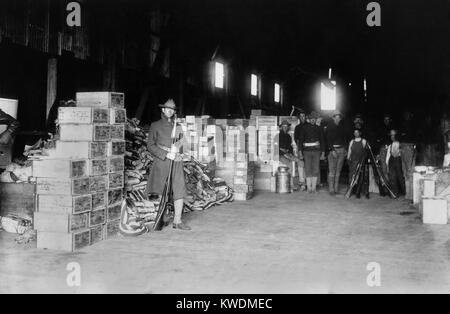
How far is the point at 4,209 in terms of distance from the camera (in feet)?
22.7

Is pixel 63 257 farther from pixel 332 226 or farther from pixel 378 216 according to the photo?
pixel 378 216

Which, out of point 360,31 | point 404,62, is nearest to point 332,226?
point 404,62

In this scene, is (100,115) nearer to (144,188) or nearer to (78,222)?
(78,222)

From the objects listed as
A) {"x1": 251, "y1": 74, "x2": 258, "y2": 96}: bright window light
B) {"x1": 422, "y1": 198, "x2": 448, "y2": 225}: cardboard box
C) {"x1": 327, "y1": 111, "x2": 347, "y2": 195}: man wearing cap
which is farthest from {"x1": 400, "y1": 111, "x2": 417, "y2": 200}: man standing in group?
{"x1": 251, "y1": 74, "x2": 258, "y2": 96}: bright window light

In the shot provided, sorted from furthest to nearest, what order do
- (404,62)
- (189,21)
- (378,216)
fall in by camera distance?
Answer: (189,21) → (404,62) → (378,216)

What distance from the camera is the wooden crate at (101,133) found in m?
6.09

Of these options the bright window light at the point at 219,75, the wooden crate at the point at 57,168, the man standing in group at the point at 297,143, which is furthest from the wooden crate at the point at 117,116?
the bright window light at the point at 219,75

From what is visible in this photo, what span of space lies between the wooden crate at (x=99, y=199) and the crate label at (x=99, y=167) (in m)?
0.26

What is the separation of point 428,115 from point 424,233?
8622 mm

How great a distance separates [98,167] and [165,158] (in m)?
0.99

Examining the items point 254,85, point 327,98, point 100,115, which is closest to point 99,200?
point 100,115

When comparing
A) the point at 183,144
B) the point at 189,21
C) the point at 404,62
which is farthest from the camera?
the point at 189,21
